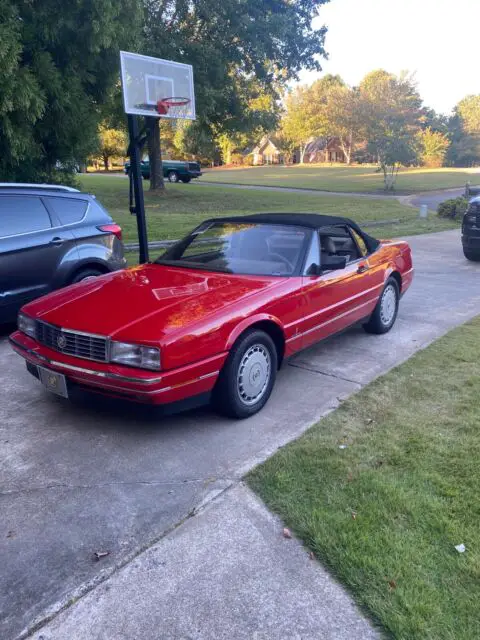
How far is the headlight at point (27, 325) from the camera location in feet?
13.4

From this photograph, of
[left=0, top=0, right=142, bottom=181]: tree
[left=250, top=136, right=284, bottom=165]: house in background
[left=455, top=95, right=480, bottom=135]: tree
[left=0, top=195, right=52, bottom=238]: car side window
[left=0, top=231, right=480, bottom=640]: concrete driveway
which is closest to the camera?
[left=0, top=231, right=480, bottom=640]: concrete driveway

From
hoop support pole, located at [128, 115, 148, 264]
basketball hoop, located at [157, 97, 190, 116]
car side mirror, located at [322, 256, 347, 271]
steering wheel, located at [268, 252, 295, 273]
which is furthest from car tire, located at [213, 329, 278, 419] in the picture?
basketball hoop, located at [157, 97, 190, 116]

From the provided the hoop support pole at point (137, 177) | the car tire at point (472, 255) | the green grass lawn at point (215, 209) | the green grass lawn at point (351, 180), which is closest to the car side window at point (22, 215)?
the hoop support pole at point (137, 177)

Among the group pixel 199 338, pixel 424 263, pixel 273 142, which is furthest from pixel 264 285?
pixel 273 142

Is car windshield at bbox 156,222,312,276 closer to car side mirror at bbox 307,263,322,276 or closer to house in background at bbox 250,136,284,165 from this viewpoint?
car side mirror at bbox 307,263,322,276

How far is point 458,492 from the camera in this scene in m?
3.06

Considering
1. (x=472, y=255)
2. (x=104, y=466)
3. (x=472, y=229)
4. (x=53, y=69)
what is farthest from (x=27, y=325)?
(x=472, y=255)

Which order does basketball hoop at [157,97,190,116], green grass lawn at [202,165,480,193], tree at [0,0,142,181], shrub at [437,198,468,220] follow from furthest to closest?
green grass lawn at [202,165,480,193], shrub at [437,198,468,220], basketball hoop at [157,97,190,116], tree at [0,0,142,181]

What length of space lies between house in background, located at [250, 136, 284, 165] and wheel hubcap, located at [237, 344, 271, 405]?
89.4 meters

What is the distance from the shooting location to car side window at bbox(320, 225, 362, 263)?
510 cm

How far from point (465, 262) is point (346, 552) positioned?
9.88 metres

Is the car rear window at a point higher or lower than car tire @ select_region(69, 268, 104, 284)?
higher

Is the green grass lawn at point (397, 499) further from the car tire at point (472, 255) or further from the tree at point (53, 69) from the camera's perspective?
the tree at point (53, 69)

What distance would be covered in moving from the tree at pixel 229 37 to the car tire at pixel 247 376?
19.4 meters
